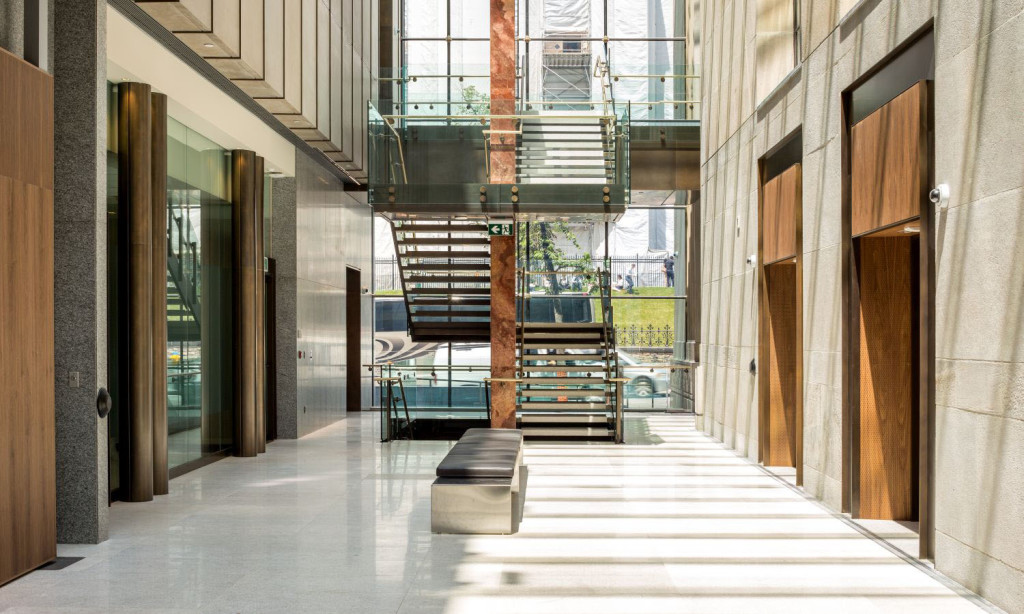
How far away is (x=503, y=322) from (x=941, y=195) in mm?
8950

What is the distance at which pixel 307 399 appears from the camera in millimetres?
15141

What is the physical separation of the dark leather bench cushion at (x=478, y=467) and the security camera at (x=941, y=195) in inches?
151

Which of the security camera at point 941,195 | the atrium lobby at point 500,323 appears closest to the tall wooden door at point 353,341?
the atrium lobby at point 500,323

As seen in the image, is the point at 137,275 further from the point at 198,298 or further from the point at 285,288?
the point at 285,288

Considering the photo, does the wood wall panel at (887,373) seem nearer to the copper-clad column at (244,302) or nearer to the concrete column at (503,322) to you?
the concrete column at (503,322)

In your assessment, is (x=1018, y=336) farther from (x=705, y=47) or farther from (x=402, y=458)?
(x=705, y=47)

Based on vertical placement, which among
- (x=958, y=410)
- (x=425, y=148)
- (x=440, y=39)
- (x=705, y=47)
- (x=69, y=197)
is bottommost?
(x=958, y=410)

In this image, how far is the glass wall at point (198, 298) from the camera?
10.6 m

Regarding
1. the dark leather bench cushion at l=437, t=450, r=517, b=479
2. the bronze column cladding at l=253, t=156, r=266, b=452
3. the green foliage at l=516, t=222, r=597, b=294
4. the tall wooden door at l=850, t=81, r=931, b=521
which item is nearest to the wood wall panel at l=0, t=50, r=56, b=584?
the dark leather bench cushion at l=437, t=450, r=517, b=479

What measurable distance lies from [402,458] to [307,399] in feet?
11.5

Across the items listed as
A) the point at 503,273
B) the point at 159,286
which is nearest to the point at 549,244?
the point at 503,273

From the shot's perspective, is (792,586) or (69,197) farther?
(69,197)

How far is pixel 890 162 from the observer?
7.13 meters

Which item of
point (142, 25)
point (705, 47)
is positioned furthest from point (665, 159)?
point (142, 25)
